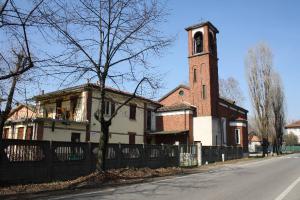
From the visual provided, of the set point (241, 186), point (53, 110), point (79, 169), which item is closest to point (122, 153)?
point (79, 169)

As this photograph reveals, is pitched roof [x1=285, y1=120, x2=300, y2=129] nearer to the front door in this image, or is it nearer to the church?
the church

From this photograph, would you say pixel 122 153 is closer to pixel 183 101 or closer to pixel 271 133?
pixel 183 101

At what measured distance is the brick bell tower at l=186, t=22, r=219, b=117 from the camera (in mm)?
42312

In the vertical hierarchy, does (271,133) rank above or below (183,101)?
below

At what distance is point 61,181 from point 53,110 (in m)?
19.3

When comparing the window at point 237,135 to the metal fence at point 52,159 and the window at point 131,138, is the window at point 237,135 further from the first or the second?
the metal fence at point 52,159

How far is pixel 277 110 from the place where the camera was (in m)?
54.8

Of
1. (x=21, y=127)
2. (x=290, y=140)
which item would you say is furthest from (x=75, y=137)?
(x=290, y=140)

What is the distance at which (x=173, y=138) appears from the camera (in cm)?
4003

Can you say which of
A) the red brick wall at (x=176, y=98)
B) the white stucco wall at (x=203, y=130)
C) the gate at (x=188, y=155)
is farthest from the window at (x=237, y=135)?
the gate at (x=188, y=155)

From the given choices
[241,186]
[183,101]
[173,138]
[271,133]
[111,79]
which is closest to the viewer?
[241,186]

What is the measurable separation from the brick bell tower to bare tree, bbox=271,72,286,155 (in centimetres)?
1182

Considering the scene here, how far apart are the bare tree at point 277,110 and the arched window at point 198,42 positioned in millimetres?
13145

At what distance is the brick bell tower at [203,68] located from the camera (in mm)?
42312
